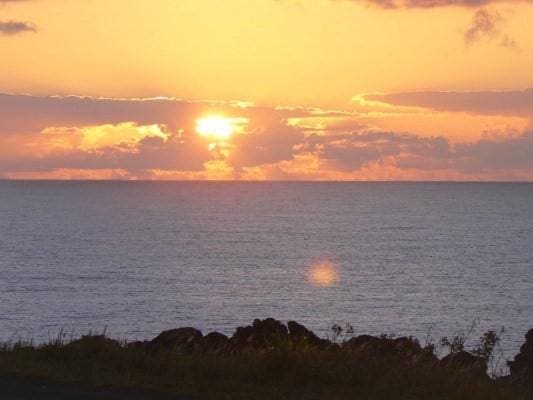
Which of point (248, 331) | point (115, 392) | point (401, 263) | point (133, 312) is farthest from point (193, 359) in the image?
point (401, 263)

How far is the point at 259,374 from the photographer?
14617mm

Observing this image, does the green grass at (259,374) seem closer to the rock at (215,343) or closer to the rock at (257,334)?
the rock at (215,343)

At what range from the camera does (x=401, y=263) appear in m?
131

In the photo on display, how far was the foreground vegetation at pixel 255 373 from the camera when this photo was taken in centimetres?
1387

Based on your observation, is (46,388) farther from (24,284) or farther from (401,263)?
(401,263)

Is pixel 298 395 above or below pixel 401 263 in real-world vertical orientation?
below

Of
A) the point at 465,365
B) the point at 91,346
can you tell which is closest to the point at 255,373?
the point at 91,346

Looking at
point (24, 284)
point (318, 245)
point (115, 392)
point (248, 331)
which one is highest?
point (318, 245)

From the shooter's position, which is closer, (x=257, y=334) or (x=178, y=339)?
(x=178, y=339)

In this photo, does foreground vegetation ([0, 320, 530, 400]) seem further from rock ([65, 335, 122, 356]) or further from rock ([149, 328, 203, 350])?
rock ([149, 328, 203, 350])

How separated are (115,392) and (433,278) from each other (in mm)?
104341

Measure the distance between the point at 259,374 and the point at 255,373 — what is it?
0.08m

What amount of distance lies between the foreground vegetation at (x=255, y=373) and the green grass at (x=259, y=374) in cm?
2

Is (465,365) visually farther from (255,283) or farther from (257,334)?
(255,283)
